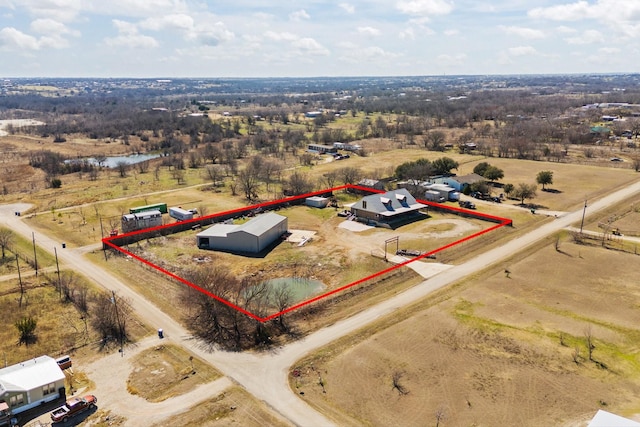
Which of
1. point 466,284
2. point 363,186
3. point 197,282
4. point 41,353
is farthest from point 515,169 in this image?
point 41,353

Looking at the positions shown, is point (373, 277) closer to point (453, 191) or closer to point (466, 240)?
point (466, 240)

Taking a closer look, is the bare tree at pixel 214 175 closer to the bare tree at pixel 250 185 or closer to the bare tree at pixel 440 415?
the bare tree at pixel 250 185

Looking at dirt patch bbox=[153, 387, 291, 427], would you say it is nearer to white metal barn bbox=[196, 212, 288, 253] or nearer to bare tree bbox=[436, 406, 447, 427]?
bare tree bbox=[436, 406, 447, 427]

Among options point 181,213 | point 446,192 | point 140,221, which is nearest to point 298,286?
point 140,221

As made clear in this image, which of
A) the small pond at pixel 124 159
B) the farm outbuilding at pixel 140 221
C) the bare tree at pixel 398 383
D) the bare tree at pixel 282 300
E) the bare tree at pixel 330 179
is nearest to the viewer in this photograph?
the bare tree at pixel 398 383

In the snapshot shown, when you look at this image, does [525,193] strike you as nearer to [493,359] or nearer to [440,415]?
[493,359]

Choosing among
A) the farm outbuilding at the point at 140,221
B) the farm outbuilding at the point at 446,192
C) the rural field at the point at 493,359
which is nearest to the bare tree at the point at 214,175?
the farm outbuilding at the point at 140,221
